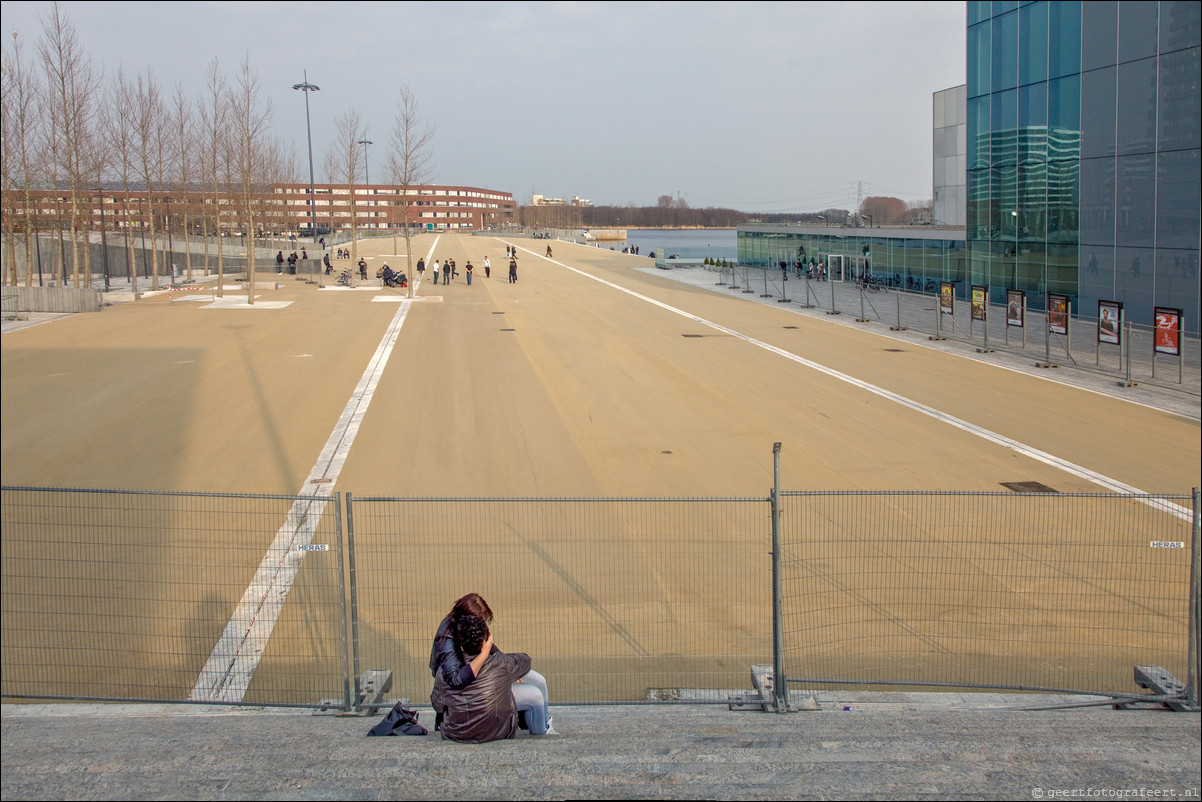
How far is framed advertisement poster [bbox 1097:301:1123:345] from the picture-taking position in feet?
73.0

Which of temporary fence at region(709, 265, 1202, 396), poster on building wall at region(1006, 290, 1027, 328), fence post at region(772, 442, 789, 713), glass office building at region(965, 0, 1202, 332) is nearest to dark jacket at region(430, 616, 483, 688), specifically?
fence post at region(772, 442, 789, 713)

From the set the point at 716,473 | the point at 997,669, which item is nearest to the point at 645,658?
the point at 997,669

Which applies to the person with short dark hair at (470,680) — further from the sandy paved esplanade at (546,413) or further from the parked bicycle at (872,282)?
the parked bicycle at (872,282)

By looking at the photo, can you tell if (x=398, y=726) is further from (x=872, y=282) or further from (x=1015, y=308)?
(x=872, y=282)

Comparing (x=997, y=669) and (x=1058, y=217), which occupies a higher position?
(x=1058, y=217)

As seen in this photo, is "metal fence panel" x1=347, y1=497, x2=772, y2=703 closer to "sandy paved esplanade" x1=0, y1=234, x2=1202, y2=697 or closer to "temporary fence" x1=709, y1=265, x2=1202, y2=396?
"sandy paved esplanade" x1=0, y1=234, x2=1202, y2=697

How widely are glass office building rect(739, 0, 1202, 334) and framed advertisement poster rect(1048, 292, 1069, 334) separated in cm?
423

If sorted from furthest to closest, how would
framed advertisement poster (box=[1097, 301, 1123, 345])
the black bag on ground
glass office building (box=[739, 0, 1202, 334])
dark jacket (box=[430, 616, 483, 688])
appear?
glass office building (box=[739, 0, 1202, 334]) → framed advertisement poster (box=[1097, 301, 1123, 345]) → the black bag on ground → dark jacket (box=[430, 616, 483, 688])

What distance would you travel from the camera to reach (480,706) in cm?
615

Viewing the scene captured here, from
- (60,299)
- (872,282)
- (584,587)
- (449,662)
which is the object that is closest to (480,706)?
(449,662)

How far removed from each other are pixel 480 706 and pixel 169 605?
4.57m

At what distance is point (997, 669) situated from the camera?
26.7 ft

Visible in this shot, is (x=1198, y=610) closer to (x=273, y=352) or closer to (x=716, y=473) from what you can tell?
(x=716, y=473)

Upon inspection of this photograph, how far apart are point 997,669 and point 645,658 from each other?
2983mm
